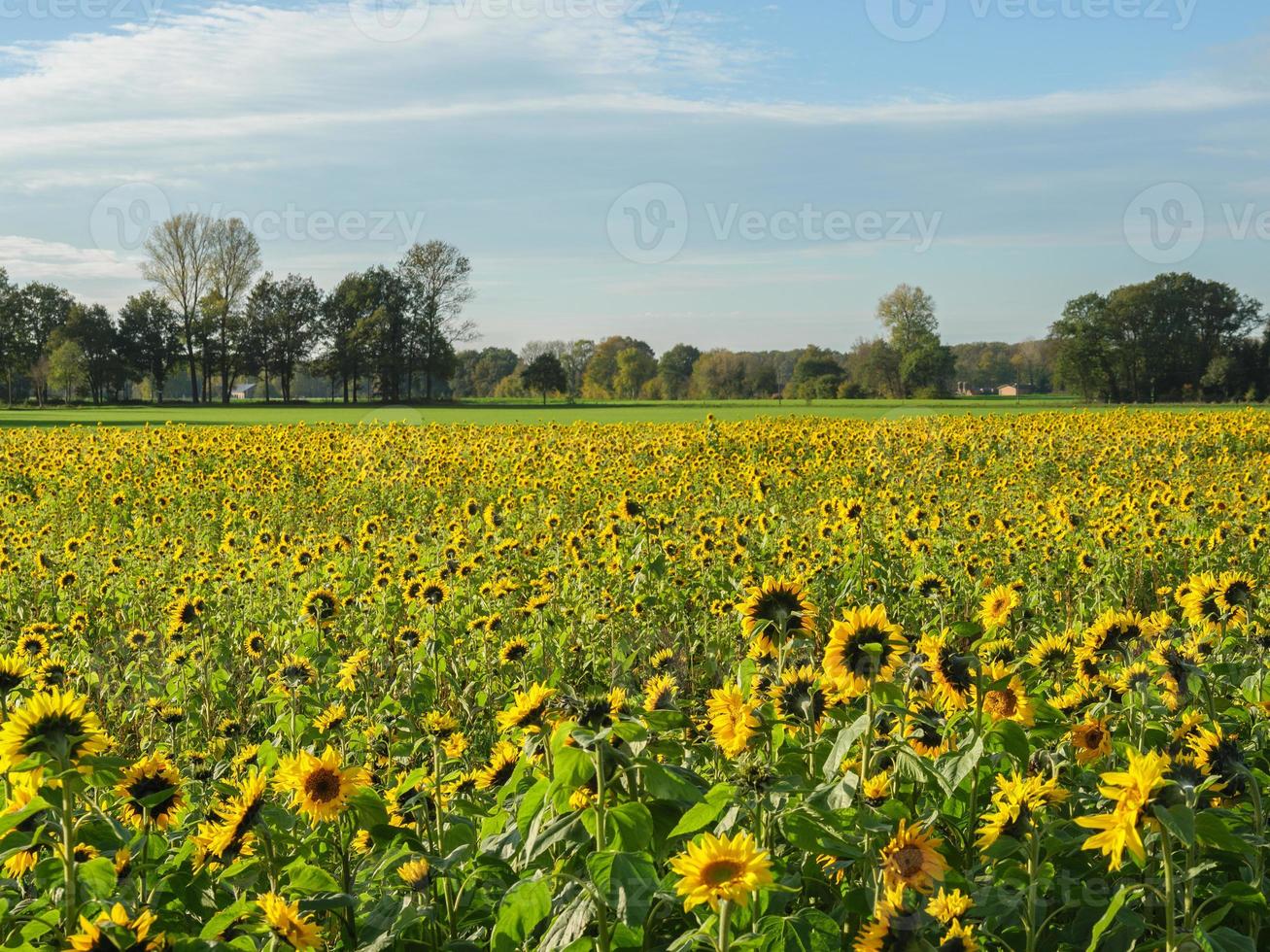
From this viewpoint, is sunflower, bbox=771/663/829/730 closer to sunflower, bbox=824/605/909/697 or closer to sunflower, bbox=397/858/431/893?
sunflower, bbox=824/605/909/697

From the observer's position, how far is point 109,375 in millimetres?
87250

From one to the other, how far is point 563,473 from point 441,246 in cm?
7834

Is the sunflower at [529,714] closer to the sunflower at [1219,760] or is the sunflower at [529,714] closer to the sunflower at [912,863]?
the sunflower at [912,863]

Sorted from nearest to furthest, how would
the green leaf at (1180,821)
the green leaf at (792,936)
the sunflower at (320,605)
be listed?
1. the green leaf at (1180,821)
2. the green leaf at (792,936)
3. the sunflower at (320,605)

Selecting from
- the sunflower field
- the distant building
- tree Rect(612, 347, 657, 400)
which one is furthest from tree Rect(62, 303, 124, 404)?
the sunflower field

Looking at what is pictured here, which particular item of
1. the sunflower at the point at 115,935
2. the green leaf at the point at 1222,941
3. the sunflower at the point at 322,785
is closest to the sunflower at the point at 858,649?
the green leaf at the point at 1222,941

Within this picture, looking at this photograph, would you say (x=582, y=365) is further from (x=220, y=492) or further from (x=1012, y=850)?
(x=1012, y=850)

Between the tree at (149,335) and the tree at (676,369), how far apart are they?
45048 millimetres

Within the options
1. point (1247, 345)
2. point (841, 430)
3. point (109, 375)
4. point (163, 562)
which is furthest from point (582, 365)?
point (163, 562)

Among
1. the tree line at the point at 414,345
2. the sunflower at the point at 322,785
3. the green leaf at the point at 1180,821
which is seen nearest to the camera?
the green leaf at the point at 1180,821

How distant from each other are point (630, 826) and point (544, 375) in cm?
8518

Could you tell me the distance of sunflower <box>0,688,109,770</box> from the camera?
187cm

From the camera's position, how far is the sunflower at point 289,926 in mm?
1803

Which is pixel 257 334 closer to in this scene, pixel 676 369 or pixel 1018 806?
pixel 676 369
